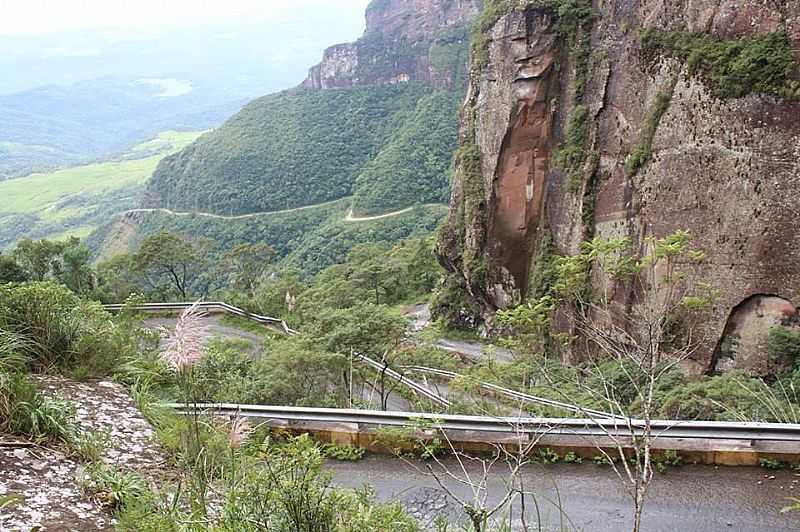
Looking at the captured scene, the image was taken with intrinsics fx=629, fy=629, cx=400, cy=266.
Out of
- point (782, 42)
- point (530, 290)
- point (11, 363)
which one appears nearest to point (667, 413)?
point (11, 363)

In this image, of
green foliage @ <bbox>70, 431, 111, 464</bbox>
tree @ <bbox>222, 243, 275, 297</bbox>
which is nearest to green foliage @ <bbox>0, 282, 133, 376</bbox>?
green foliage @ <bbox>70, 431, 111, 464</bbox>

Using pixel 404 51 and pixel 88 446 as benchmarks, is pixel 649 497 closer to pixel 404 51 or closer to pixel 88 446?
pixel 88 446

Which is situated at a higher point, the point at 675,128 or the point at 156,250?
the point at 675,128

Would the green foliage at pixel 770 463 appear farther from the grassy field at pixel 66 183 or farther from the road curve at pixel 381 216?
the grassy field at pixel 66 183

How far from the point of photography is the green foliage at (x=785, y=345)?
15759mm

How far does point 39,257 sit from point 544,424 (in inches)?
928

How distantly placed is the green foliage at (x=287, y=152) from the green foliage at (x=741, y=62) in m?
65.4

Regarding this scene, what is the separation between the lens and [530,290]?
88.4 feet

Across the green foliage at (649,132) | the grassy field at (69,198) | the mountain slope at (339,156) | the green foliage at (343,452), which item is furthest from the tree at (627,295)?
the grassy field at (69,198)

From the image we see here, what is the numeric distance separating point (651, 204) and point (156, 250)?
23.8 metres

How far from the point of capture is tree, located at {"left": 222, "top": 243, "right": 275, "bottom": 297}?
127 feet

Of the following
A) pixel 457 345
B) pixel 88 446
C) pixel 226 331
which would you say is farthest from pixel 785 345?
pixel 226 331

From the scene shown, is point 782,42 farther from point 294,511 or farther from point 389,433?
point 294,511

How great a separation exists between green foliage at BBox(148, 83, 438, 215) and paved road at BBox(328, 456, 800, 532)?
76343 millimetres
